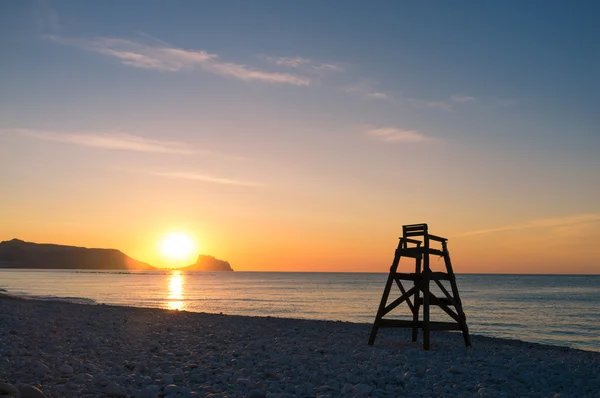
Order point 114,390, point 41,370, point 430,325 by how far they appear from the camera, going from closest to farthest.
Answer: point 114,390 → point 41,370 → point 430,325

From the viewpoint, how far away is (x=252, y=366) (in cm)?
1305

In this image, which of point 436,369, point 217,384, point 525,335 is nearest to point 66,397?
point 217,384

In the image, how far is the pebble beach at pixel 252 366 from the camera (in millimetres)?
10539

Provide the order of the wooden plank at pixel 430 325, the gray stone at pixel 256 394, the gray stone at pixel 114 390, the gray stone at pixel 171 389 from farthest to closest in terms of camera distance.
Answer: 1. the wooden plank at pixel 430 325
2. the gray stone at pixel 256 394
3. the gray stone at pixel 171 389
4. the gray stone at pixel 114 390

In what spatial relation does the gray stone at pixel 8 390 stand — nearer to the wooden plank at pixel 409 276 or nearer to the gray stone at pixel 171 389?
the gray stone at pixel 171 389

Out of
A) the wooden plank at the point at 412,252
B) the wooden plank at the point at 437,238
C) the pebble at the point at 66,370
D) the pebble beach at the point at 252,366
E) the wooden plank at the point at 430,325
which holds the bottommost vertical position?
the pebble beach at the point at 252,366

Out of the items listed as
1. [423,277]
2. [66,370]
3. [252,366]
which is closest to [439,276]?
[423,277]

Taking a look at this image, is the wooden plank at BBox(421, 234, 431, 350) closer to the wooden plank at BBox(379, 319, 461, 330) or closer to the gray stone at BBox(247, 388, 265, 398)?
the wooden plank at BBox(379, 319, 461, 330)

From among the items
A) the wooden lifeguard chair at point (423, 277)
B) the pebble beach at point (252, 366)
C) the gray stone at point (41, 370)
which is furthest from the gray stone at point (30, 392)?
the wooden lifeguard chair at point (423, 277)

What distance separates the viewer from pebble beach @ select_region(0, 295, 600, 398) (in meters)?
10.5

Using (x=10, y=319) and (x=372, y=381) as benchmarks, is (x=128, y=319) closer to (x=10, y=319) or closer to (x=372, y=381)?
(x=10, y=319)

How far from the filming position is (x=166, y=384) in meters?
10.7

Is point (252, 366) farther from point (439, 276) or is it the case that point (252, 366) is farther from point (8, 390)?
point (439, 276)

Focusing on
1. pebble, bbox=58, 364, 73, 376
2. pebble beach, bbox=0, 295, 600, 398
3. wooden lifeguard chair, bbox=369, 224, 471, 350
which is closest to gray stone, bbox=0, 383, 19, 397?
pebble beach, bbox=0, 295, 600, 398
